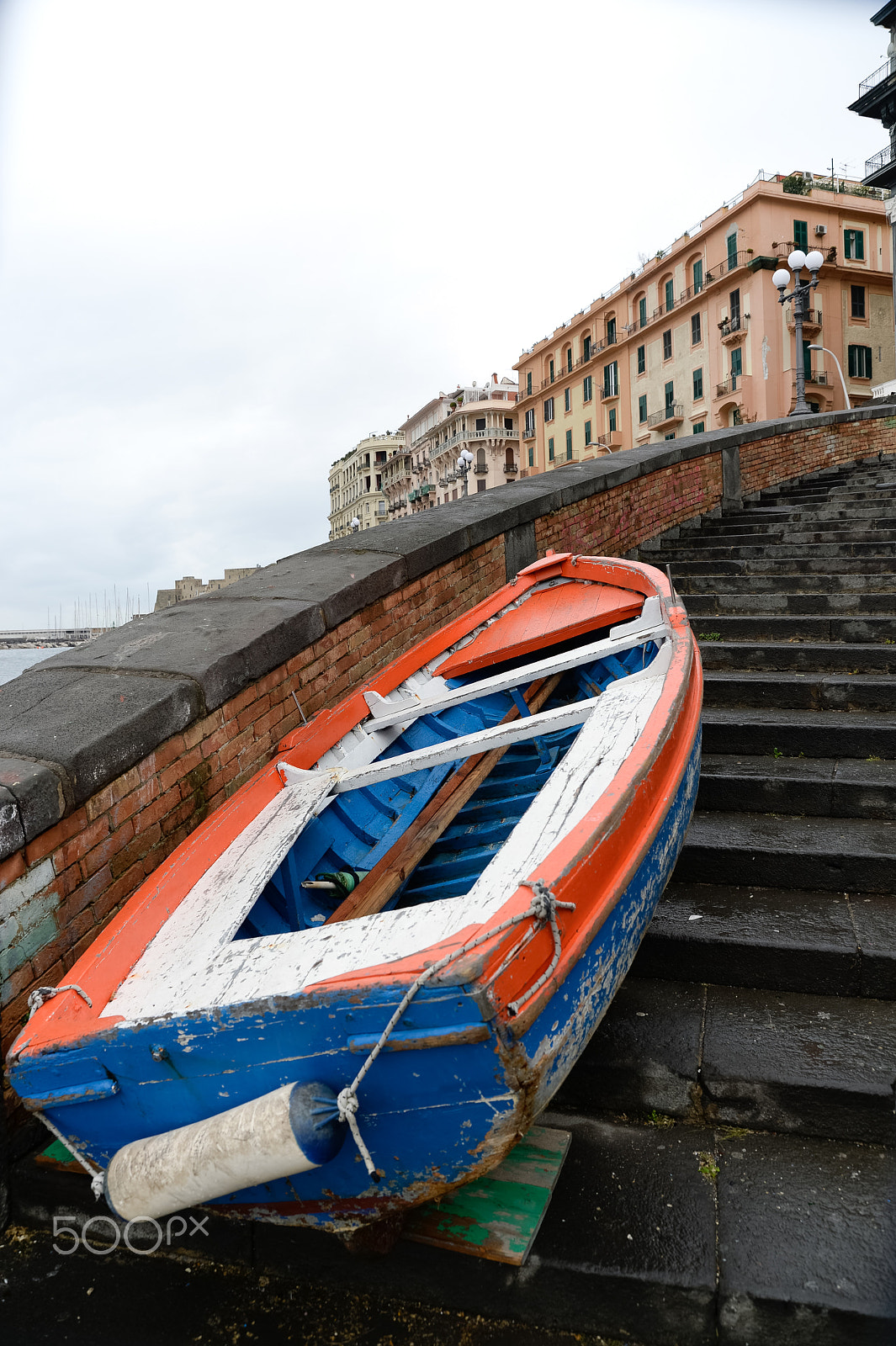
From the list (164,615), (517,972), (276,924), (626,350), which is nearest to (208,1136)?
(517,972)

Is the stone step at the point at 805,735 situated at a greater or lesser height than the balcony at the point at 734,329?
lesser

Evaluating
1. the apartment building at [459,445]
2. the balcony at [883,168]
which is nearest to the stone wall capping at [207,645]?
the balcony at [883,168]

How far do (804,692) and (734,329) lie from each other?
28511mm

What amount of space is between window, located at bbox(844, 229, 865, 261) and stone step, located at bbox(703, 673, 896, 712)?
1210 inches

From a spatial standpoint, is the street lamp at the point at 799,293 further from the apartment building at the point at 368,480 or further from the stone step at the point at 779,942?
the apartment building at the point at 368,480

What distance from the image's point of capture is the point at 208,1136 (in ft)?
4.63

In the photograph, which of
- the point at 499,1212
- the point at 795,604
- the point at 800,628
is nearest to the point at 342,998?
the point at 499,1212

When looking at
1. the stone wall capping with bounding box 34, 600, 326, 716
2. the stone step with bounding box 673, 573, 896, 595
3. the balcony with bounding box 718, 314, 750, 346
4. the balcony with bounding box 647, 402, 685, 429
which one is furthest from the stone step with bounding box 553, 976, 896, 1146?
the balcony with bounding box 647, 402, 685, 429

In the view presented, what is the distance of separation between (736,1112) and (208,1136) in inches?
59.3

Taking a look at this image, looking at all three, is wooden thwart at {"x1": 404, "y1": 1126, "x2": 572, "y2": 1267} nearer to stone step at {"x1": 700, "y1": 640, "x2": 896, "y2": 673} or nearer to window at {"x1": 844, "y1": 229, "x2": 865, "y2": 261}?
stone step at {"x1": 700, "y1": 640, "x2": 896, "y2": 673}

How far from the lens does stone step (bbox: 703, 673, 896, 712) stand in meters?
4.21

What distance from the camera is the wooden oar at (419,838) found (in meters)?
2.56

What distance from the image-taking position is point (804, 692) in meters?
4.35

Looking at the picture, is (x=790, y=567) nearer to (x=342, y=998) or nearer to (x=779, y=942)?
(x=779, y=942)
